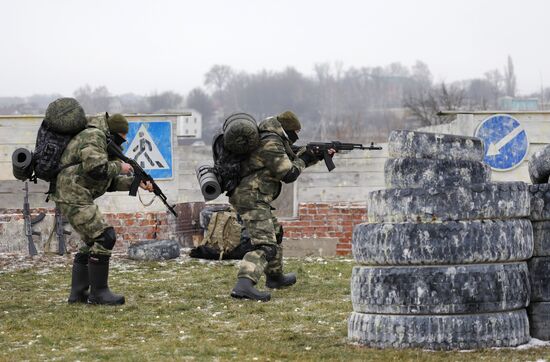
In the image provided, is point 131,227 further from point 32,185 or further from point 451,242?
point 451,242

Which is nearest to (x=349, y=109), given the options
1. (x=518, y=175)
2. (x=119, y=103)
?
(x=119, y=103)

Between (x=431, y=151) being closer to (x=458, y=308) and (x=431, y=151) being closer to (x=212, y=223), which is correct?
(x=458, y=308)

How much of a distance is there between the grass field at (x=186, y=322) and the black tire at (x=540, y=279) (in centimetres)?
45

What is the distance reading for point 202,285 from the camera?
1191 centimetres

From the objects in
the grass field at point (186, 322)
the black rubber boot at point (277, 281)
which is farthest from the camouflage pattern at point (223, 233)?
the black rubber boot at point (277, 281)

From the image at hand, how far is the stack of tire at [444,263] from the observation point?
6.95m

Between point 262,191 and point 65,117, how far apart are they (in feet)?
6.64

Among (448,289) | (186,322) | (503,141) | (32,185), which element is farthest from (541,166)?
(32,185)

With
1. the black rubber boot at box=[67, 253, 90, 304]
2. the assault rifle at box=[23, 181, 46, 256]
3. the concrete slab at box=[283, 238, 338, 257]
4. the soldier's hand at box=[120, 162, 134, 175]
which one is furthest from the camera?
the concrete slab at box=[283, 238, 338, 257]

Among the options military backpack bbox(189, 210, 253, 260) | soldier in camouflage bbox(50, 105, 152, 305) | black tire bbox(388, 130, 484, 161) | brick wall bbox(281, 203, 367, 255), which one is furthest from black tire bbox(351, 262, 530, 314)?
brick wall bbox(281, 203, 367, 255)

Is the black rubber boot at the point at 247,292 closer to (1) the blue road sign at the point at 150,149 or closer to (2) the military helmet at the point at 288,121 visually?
(2) the military helmet at the point at 288,121

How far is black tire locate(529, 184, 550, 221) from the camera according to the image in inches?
293

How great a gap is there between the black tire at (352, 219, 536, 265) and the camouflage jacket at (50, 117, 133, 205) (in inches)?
156

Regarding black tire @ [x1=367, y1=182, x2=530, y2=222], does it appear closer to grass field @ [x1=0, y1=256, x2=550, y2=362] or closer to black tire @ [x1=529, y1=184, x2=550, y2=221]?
black tire @ [x1=529, y1=184, x2=550, y2=221]
